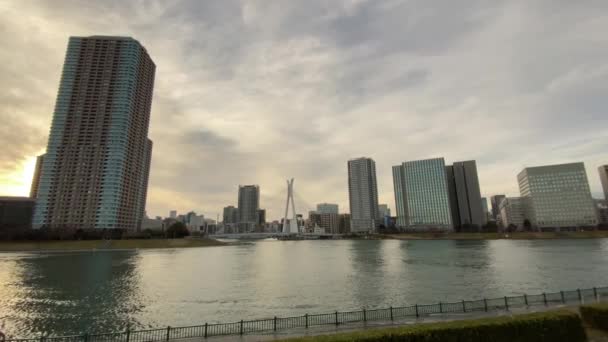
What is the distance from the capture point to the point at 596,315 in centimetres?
1850

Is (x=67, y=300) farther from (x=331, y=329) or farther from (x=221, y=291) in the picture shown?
(x=331, y=329)

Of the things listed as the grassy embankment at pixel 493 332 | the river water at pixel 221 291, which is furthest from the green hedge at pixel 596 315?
the river water at pixel 221 291

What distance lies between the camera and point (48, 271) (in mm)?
67250

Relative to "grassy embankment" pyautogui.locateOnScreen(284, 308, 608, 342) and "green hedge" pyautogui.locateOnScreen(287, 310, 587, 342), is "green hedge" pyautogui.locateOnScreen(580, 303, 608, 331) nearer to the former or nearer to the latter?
"grassy embankment" pyautogui.locateOnScreen(284, 308, 608, 342)

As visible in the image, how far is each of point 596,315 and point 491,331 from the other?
8645 millimetres

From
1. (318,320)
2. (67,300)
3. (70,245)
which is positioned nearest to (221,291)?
(67,300)

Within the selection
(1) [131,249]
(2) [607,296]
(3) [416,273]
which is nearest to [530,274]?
(3) [416,273]

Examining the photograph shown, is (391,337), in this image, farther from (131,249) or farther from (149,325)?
(131,249)

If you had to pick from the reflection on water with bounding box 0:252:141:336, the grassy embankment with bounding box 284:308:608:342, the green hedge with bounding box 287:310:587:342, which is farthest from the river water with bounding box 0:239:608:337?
the green hedge with bounding box 287:310:587:342

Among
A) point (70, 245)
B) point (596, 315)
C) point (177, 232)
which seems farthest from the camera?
point (177, 232)

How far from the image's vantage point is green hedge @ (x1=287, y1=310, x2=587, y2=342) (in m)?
14.4

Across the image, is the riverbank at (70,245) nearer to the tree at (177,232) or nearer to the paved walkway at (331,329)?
the tree at (177,232)

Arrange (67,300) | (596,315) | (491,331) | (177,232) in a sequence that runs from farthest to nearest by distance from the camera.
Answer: (177,232) < (67,300) < (596,315) < (491,331)

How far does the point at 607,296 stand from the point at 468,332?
94.1 feet
